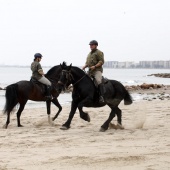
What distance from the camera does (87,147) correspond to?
27.7ft

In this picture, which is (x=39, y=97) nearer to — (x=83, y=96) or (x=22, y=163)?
(x=83, y=96)

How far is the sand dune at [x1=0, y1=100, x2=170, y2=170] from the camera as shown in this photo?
22.1 ft

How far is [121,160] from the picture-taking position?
7035mm

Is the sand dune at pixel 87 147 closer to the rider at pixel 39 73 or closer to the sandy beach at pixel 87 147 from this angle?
the sandy beach at pixel 87 147

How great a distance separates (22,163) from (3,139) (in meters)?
3.01

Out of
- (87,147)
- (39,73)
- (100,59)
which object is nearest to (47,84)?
(39,73)

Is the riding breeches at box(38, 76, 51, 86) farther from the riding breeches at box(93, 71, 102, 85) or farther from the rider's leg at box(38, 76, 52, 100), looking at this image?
the riding breeches at box(93, 71, 102, 85)

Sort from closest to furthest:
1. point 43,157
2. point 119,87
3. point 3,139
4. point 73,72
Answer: point 43,157, point 3,139, point 73,72, point 119,87

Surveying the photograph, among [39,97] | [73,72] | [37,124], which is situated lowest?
[37,124]

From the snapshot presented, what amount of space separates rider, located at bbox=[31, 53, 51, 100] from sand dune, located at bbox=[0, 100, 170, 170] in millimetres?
1485

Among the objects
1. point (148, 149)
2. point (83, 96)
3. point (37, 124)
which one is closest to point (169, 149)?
point (148, 149)

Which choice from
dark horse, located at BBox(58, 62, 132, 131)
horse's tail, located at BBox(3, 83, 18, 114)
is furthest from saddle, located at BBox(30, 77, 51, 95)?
dark horse, located at BBox(58, 62, 132, 131)

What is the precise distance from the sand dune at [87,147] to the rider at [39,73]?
148 centimetres

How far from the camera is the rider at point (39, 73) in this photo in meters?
12.9
